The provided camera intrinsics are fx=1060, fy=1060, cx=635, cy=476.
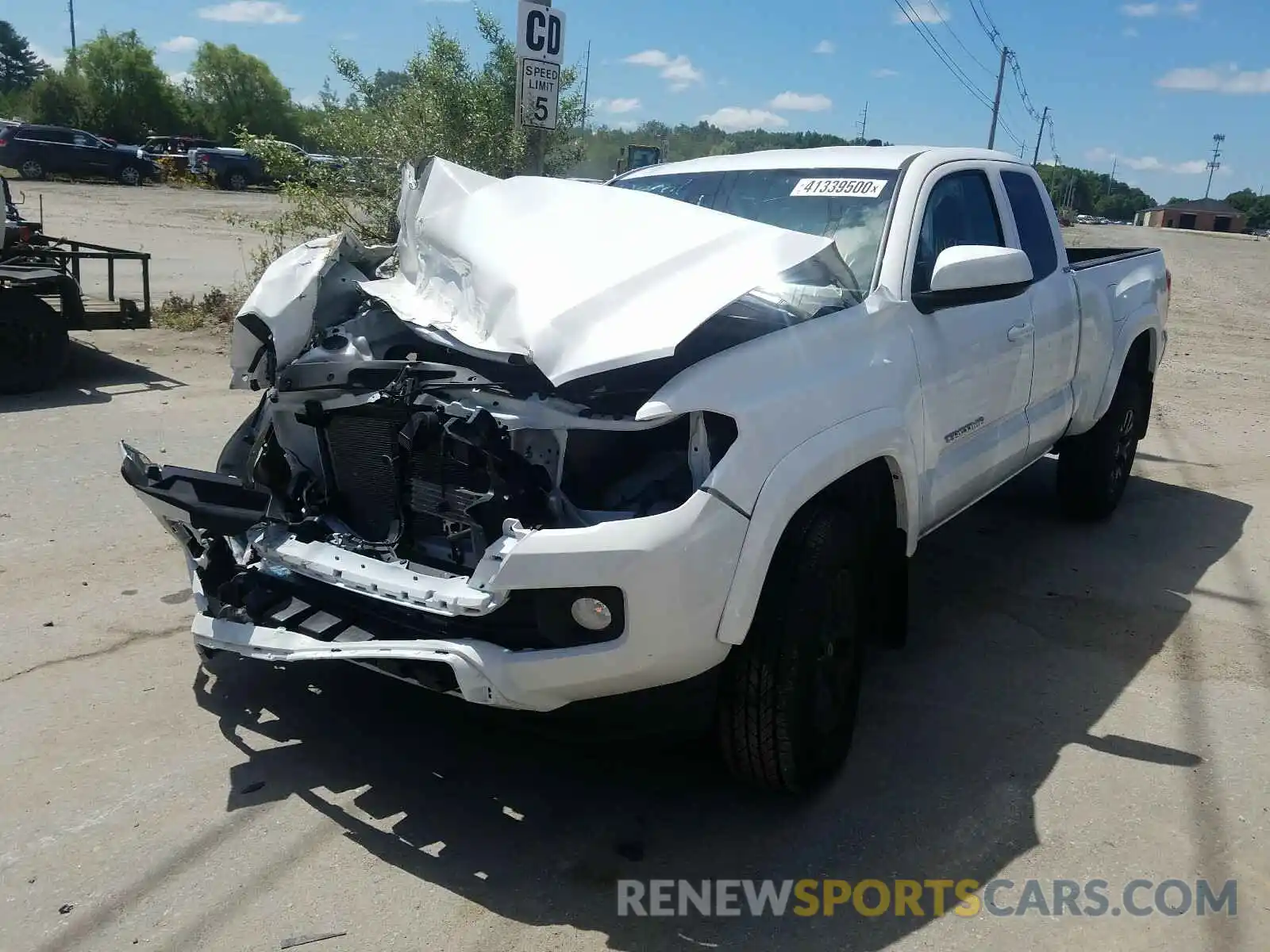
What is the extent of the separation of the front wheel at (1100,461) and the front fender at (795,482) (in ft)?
9.99

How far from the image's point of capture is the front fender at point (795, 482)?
2775 millimetres

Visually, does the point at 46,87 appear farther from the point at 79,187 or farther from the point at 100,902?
the point at 100,902

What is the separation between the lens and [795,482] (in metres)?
2.88

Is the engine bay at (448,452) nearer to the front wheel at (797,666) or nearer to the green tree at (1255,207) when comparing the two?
the front wheel at (797,666)

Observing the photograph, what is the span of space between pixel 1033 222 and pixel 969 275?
1.76m

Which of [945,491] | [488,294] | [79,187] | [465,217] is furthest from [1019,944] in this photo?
[79,187]

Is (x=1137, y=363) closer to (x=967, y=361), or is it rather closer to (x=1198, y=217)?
(x=967, y=361)

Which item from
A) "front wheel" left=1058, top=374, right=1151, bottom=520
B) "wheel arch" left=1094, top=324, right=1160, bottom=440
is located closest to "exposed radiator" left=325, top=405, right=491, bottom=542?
"wheel arch" left=1094, top=324, right=1160, bottom=440

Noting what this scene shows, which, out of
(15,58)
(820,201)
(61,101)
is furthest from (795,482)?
(15,58)

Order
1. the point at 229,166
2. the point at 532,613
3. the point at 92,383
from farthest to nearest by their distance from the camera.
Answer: the point at 229,166
the point at 92,383
the point at 532,613

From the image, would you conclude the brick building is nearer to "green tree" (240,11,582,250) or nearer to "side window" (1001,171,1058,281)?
"green tree" (240,11,582,250)

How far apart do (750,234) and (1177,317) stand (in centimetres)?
1585

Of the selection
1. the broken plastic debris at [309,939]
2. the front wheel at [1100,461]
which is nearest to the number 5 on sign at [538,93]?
the front wheel at [1100,461]

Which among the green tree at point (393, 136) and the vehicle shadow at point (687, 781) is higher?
the green tree at point (393, 136)
